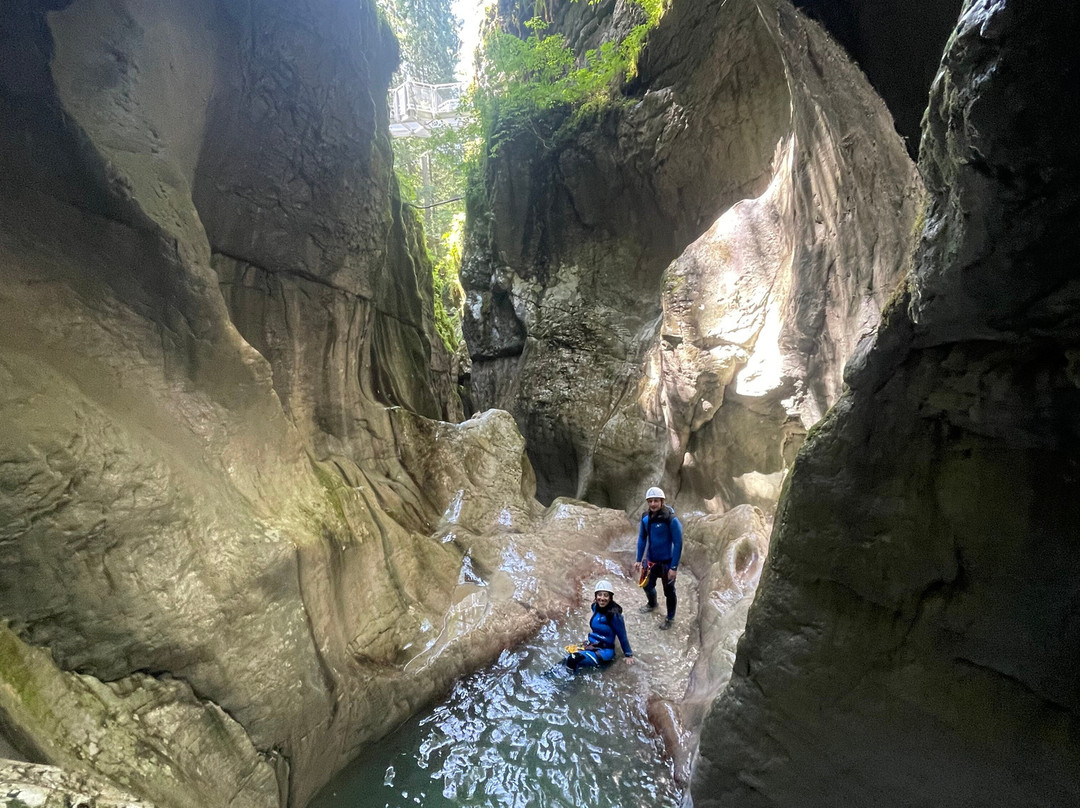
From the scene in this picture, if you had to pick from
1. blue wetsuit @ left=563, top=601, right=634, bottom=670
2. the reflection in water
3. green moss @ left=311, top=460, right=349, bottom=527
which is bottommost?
the reflection in water

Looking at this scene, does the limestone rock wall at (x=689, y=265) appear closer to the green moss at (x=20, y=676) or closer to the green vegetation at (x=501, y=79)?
the green vegetation at (x=501, y=79)

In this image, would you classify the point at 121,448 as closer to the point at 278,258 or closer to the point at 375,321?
the point at 278,258

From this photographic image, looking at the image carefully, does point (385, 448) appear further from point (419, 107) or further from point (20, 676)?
point (419, 107)

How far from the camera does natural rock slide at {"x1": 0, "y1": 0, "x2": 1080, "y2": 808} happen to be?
1.87m

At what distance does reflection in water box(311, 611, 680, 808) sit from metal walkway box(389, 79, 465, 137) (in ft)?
59.3

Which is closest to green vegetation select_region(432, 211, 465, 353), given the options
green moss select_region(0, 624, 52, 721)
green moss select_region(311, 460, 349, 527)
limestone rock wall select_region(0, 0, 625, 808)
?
limestone rock wall select_region(0, 0, 625, 808)

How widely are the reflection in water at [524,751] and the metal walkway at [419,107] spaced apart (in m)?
18.1

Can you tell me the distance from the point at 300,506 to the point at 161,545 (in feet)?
4.34

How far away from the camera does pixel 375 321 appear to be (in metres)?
8.02

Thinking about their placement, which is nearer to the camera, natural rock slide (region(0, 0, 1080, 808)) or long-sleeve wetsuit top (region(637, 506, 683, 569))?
natural rock slide (region(0, 0, 1080, 808))

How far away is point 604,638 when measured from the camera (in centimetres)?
545

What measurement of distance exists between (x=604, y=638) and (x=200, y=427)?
412 cm

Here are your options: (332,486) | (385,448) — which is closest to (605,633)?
(332,486)

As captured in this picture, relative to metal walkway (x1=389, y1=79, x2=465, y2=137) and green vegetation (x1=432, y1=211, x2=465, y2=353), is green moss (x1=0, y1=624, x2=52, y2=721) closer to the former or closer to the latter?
green vegetation (x1=432, y1=211, x2=465, y2=353)
